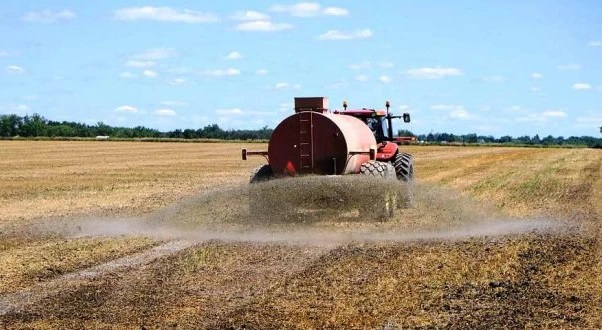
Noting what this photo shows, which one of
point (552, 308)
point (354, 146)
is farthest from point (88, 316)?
point (354, 146)

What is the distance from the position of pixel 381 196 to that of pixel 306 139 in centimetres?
163

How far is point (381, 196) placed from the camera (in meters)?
15.0

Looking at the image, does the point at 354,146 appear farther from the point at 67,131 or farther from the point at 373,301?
the point at 67,131

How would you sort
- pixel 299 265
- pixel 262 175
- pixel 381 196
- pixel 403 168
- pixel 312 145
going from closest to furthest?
pixel 299 265 < pixel 381 196 < pixel 312 145 < pixel 262 175 < pixel 403 168

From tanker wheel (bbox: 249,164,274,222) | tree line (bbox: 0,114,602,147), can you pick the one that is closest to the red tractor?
tanker wheel (bbox: 249,164,274,222)

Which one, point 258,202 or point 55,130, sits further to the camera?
point 55,130

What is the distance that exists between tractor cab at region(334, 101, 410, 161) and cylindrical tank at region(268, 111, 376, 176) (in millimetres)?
2767

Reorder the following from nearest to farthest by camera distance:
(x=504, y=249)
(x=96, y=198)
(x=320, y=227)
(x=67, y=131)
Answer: (x=504, y=249)
(x=320, y=227)
(x=96, y=198)
(x=67, y=131)

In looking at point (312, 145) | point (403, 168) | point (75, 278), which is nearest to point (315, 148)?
point (312, 145)

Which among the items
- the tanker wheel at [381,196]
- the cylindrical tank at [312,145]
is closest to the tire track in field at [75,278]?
the cylindrical tank at [312,145]

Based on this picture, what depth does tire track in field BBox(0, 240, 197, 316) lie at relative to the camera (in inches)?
338

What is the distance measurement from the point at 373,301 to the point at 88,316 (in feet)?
8.74

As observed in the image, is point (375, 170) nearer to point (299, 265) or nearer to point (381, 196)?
point (381, 196)

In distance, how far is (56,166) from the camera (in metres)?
36.3
